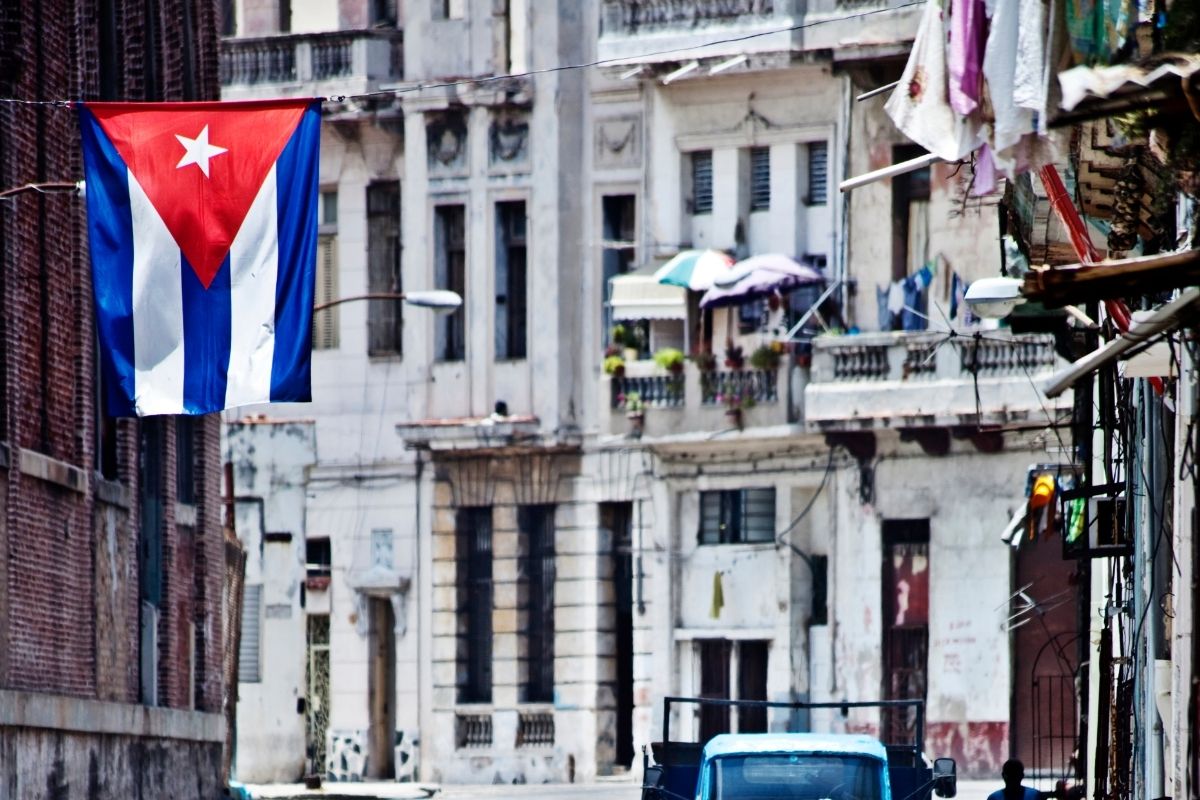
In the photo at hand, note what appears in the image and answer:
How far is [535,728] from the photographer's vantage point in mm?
51250

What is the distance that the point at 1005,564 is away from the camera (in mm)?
45688

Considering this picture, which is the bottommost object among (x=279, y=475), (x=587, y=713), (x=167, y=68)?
(x=587, y=713)

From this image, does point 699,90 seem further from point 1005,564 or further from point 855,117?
point 1005,564

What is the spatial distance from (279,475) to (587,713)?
6.25 m

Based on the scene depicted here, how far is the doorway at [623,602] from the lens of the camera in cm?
5119

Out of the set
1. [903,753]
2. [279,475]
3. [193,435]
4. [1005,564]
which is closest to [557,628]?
[279,475]

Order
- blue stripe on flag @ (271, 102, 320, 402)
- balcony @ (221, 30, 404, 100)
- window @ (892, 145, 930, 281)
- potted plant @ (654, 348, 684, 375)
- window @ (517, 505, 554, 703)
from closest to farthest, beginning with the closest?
blue stripe on flag @ (271, 102, 320, 402) → window @ (892, 145, 930, 281) → potted plant @ (654, 348, 684, 375) → window @ (517, 505, 554, 703) → balcony @ (221, 30, 404, 100)

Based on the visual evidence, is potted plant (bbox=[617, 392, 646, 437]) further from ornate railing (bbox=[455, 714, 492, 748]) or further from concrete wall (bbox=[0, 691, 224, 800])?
concrete wall (bbox=[0, 691, 224, 800])

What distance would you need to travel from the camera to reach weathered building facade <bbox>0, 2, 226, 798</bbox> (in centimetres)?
2911

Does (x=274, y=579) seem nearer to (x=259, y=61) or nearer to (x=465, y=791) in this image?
(x=465, y=791)

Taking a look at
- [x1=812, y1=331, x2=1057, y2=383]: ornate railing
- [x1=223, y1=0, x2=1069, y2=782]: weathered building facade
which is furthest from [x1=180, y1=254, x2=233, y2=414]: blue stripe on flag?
[x1=223, y1=0, x2=1069, y2=782]: weathered building facade

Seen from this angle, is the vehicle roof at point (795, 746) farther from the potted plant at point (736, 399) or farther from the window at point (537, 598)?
the window at point (537, 598)

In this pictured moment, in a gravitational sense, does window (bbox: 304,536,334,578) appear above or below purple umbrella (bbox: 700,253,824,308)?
below

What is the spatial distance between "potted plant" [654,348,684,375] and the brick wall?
14.5 meters
